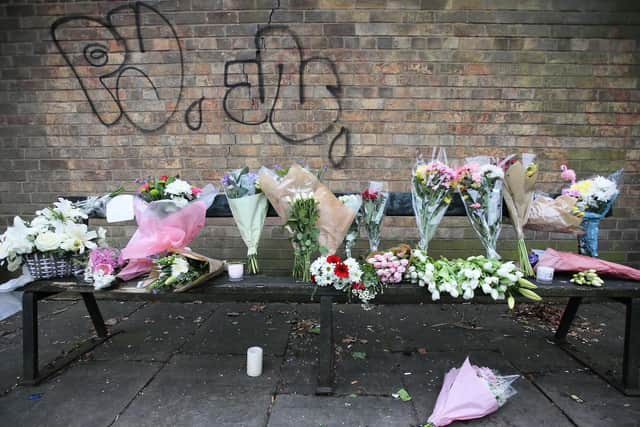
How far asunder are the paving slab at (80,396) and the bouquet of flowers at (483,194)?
2.40m

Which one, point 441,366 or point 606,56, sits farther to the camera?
point 606,56

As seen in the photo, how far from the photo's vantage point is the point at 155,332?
10.6 ft

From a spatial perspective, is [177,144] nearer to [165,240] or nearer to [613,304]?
[165,240]

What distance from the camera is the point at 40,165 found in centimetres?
398

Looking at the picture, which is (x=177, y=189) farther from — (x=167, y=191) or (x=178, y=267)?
(x=178, y=267)

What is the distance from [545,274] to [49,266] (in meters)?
3.14

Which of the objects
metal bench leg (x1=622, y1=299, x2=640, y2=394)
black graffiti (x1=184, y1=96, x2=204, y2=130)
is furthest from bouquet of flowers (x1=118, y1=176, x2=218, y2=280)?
metal bench leg (x1=622, y1=299, x2=640, y2=394)

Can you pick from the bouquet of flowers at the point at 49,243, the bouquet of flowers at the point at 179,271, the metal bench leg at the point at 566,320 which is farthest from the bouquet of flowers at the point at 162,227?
the metal bench leg at the point at 566,320

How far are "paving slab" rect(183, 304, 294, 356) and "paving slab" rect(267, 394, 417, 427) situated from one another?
65 cm

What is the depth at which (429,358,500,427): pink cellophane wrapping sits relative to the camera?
79.3 inches

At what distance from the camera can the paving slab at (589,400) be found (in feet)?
6.84

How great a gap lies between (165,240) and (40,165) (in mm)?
2783

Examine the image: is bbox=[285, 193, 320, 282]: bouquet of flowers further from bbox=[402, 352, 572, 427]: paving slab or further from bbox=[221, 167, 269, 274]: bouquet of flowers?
bbox=[402, 352, 572, 427]: paving slab

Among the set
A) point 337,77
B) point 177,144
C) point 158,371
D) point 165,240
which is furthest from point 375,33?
point 158,371
